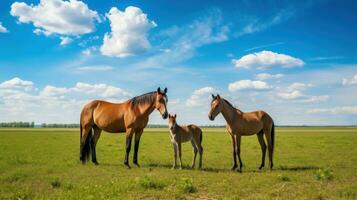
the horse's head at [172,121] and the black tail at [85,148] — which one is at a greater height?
the horse's head at [172,121]

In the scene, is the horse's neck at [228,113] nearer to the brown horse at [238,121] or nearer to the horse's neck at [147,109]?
the brown horse at [238,121]

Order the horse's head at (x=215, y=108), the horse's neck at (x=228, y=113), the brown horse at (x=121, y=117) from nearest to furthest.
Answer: the horse's head at (x=215, y=108), the horse's neck at (x=228, y=113), the brown horse at (x=121, y=117)

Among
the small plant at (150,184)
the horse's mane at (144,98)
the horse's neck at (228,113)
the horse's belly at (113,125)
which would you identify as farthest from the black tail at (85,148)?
the small plant at (150,184)

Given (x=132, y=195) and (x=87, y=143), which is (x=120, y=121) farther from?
(x=132, y=195)

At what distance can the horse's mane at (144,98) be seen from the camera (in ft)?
45.3

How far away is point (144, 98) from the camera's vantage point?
14008 mm

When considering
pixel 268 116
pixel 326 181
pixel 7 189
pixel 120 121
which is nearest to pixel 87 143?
pixel 120 121

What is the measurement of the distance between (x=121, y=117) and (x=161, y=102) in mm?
2269

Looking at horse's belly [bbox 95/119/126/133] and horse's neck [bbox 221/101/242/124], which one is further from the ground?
horse's neck [bbox 221/101/242/124]

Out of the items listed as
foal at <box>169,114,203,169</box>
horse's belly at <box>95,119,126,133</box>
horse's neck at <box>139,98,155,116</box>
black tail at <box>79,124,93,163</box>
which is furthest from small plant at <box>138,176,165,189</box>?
black tail at <box>79,124,93,163</box>

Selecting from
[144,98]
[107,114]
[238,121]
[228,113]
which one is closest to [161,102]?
[144,98]

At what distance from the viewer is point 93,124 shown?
1552 centimetres

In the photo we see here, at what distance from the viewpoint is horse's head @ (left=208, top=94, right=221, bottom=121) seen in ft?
42.8

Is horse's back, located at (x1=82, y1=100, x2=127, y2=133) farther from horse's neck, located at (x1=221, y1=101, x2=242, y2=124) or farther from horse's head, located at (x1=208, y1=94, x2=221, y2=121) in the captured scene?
horse's neck, located at (x1=221, y1=101, x2=242, y2=124)
